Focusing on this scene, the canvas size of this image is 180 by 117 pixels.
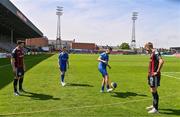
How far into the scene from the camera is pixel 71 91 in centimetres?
1482

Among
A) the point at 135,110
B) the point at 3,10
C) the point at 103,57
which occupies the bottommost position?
the point at 135,110

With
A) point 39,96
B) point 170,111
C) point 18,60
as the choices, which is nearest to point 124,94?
point 39,96

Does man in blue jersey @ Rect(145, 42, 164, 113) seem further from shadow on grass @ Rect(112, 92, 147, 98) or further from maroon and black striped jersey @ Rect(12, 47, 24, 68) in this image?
maroon and black striped jersey @ Rect(12, 47, 24, 68)

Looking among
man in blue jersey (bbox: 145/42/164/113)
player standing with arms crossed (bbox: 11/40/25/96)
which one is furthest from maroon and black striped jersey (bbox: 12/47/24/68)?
man in blue jersey (bbox: 145/42/164/113)

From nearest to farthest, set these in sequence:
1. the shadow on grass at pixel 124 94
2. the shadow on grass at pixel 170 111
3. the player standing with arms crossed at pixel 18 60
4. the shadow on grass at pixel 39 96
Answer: the shadow on grass at pixel 170 111 < the shadow on grass at pixel 39 96 < the player standing with arms crossed at pixel 18 60 < the shadow on grass at pixel 124 94

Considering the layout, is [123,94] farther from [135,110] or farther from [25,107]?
[25,107]

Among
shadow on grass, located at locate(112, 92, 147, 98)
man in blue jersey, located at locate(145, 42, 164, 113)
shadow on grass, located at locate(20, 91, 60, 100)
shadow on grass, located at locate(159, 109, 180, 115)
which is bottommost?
shadow on grass, located at locate(159, 109, 180, 115)

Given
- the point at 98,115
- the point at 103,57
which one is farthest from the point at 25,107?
the point at 103,57

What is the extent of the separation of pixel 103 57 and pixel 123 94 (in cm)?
164

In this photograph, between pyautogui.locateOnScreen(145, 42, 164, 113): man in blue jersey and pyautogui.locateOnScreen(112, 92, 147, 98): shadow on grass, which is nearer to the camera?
pyautogui.locateOnScreen(145, 42, 164, 113): man in blue jersey

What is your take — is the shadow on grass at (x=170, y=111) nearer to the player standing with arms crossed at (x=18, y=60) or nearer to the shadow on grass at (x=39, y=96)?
the shadow on grass at (x=39, y=96)

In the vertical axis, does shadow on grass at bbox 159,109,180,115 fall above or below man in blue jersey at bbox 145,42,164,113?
below

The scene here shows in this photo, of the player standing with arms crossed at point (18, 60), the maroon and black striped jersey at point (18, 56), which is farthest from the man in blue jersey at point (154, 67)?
the maroon and black striped jersey at point (18, 56)

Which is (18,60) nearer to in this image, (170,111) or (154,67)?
(154,67)
